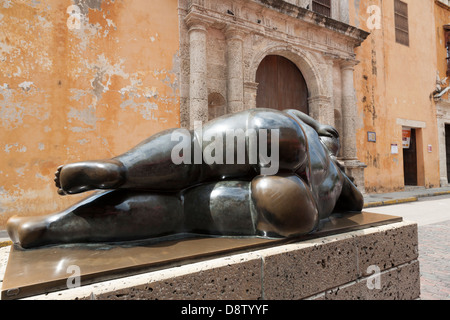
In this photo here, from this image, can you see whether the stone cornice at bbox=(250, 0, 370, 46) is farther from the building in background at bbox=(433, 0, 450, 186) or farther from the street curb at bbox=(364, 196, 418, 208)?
the building in background at bbox=(433, 0, 450, 186)

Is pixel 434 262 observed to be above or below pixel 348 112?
below

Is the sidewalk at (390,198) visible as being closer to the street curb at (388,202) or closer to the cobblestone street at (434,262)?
the street curb at (388,202)

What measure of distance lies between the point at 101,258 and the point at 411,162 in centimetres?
1402

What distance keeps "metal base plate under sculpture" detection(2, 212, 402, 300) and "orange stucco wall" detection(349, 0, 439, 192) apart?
9.37 m

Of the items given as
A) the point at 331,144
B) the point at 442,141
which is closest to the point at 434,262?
the point at 331,144

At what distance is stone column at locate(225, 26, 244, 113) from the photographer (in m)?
6.43

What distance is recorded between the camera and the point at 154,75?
5.86 meters

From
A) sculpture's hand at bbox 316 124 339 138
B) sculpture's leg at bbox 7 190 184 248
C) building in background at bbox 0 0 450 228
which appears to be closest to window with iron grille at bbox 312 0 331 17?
building in background at bbox 0 0 450 228

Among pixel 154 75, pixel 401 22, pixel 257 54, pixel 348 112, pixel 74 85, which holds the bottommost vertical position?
pixel 74 85

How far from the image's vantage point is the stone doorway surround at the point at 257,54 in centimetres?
607

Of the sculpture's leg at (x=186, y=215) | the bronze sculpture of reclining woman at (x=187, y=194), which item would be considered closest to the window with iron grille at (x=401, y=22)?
the bronze sculpture of reclining woman at (x=187, y=194)

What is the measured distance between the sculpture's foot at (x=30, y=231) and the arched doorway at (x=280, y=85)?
21.6 ft

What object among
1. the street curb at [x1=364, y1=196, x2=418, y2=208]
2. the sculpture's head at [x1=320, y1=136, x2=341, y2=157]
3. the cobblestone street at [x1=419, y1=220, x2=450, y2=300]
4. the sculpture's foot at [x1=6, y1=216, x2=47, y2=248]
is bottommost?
the cobblestone street at [x1=419, y1=220, x2=450, y2=300]

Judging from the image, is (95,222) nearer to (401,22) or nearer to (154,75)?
(154,75)
